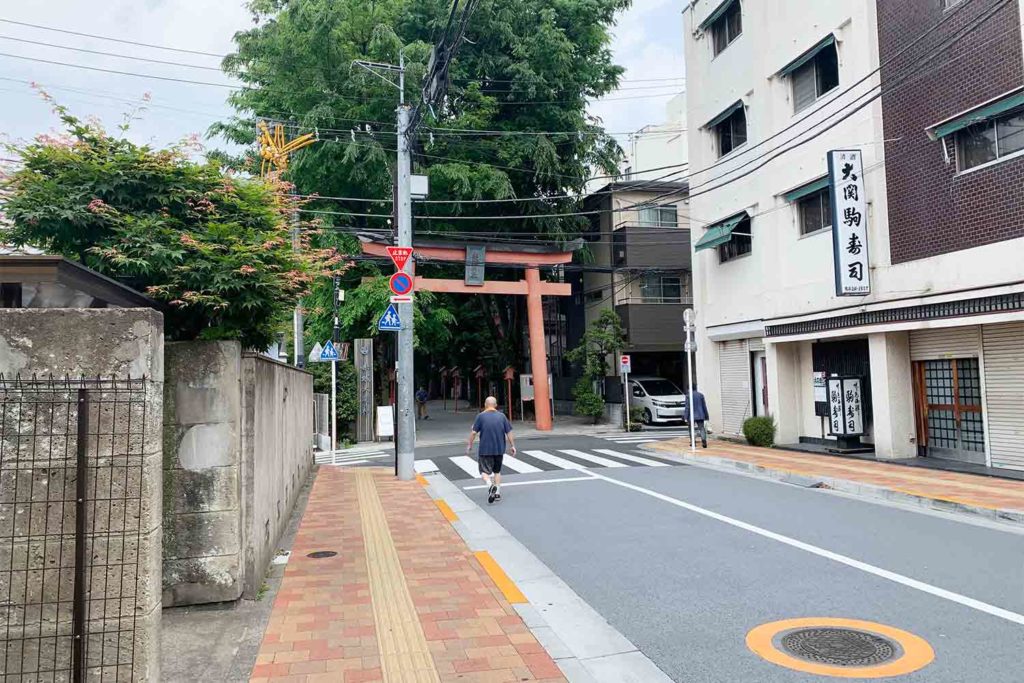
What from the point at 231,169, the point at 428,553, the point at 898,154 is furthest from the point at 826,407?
the point at 231,169

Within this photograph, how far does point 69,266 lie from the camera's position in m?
4.55

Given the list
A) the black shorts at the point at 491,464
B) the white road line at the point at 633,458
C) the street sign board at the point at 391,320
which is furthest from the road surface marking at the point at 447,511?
the white road line at the point at 633,458

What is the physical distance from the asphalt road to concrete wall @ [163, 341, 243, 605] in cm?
319

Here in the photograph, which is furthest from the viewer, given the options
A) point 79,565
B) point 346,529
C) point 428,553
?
point 346,529

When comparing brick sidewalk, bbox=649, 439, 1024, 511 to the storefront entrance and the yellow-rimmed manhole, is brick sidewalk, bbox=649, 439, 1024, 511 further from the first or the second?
the yellow-rimmed manhole

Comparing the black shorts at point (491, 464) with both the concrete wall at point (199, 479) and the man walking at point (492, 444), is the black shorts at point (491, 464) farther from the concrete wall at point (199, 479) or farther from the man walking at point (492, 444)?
the concrete wall at point (199, 479)

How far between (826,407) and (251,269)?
14092mm

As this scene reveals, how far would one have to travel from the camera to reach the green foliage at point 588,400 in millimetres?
27906

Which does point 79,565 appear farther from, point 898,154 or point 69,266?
point 898,154

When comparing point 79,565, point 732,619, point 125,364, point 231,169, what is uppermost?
point 231,169

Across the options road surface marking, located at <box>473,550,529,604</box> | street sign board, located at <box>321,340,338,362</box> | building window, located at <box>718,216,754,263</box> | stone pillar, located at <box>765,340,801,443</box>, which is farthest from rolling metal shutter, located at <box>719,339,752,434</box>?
road surface marking, located at <box>473,550,529,604</box>

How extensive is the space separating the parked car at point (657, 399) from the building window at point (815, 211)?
10185mm

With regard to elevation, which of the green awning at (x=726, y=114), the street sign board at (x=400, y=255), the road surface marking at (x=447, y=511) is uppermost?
the green awning at (x=726, y=114)

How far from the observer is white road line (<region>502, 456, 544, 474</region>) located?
14.9 metres
